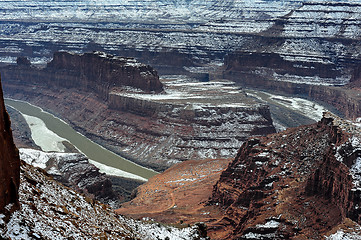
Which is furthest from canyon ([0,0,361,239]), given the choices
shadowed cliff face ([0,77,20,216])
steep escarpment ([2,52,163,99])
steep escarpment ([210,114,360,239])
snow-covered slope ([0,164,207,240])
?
shadowed cliff face ([0,77,20,216])

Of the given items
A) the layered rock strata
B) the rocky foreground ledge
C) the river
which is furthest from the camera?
the rocky foreground ledge

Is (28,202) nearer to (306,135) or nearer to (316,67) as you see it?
(306,135)

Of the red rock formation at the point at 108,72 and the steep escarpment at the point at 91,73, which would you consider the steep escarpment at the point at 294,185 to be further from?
the steep escarpment at the point at 91,73

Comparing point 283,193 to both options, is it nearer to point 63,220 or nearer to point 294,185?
point 294,185

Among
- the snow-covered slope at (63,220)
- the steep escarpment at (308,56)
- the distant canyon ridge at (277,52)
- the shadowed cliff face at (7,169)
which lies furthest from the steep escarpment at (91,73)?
the shadowed cliff face at (7,169)

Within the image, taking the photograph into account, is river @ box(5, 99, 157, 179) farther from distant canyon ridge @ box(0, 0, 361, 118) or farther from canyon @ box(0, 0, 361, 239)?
distant canyon ridge @ box(0, 0, 361, 118)
